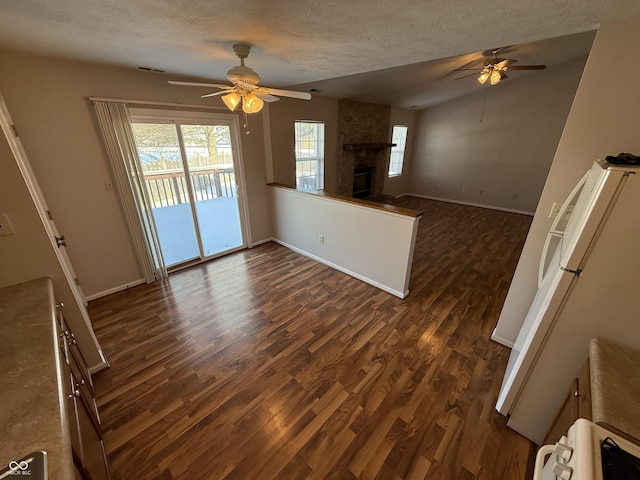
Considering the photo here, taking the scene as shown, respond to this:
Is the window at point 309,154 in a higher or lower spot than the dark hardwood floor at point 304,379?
higher

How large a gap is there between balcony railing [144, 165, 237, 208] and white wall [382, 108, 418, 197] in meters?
4.63

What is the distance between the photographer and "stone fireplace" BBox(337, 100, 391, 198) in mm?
5180

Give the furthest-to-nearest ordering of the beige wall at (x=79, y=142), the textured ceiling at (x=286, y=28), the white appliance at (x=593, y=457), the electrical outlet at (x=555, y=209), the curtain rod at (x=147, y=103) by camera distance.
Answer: the curtain rod at (x=147, y=103) → the beige wall at (x=79, y=142) → the electrical outlet at (x=555, y=209) → the textured ceiling at (x=286, y=28) → the white appliance at (x=593, y=457)

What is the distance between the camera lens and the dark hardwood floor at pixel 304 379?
1400mm

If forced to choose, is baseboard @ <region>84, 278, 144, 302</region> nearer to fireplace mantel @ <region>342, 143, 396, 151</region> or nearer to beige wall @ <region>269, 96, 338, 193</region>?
beige wall @ <region>269, 96, 338, 193</region>

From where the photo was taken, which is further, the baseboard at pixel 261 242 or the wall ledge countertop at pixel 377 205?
the baseboard at pixel 261 242

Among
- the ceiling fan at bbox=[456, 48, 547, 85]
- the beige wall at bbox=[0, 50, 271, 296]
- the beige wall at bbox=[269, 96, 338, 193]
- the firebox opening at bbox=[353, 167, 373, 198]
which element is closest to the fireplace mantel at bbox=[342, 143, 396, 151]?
the beige wall at bbox=[269, 96, 338, 193]

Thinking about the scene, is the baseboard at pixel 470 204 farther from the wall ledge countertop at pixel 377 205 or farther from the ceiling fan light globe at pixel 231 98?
the ceiling fan light globe at pixel 231 98

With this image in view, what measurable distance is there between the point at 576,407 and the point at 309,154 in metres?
4.62

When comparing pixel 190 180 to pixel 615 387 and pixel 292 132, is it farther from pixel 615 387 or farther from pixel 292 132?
pixel 615 387

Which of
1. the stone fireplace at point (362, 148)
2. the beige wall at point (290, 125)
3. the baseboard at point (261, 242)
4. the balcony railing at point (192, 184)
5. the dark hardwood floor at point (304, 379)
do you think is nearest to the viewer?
the dark hardwood floor at point (304, 379)

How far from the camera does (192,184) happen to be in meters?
3.22

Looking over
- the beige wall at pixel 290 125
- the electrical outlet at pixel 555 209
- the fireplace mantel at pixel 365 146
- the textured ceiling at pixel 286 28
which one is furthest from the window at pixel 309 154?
the electrical outlet at pixel 555 209

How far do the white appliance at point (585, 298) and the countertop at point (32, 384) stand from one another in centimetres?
195
